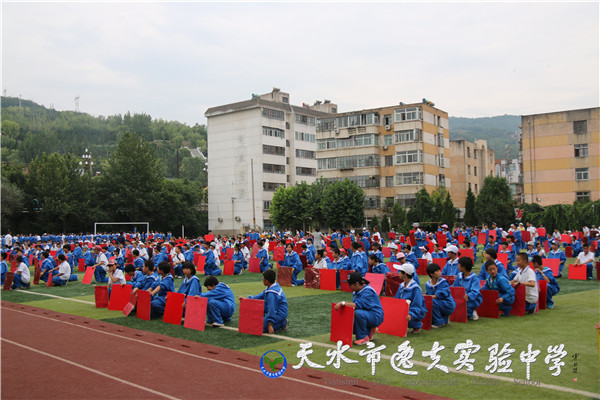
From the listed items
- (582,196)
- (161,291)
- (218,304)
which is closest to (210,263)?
(161,291)

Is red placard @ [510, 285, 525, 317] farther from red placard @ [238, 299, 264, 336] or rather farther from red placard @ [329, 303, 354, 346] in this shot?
red placard @ [238, 299, 264, 336]

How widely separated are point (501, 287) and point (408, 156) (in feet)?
160

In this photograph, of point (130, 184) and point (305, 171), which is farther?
point (305, 171)

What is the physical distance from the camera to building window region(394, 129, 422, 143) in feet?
190

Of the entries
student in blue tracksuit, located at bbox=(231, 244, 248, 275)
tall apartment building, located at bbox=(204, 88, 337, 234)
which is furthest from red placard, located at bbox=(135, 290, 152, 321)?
tall apartment building, located at bbox=(204, 88, 337, 234)

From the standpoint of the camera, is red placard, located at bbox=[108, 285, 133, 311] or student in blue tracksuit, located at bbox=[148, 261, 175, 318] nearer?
student in blue tracksuit, located at bbox=[148, 261, 175, 318]

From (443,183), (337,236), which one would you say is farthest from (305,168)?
(337,236)

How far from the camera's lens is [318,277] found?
17.0 m

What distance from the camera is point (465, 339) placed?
9078 mm

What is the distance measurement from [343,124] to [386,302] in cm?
5410

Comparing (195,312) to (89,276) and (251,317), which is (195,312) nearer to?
(251,317)

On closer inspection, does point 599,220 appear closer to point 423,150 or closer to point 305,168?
point 423,150

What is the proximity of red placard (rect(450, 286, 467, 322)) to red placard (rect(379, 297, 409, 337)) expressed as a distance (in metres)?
1.71

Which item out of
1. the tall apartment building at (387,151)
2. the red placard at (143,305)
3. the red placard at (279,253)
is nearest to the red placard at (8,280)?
the red placard at (143,305)
